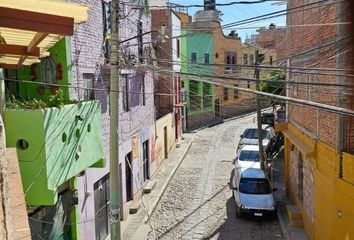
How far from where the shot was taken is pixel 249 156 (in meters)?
24.6

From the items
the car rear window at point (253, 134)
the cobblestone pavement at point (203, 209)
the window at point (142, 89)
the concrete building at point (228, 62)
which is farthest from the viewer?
the concrete building at point (228, 62)

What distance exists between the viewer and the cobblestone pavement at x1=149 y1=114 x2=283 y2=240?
642 inches

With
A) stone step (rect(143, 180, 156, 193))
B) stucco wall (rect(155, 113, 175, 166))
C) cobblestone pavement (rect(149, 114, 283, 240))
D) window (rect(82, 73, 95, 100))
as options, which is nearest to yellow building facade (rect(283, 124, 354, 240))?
cobblestone pavement (rect(149, 114, 283, 240))

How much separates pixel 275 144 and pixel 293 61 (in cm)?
A: 1318

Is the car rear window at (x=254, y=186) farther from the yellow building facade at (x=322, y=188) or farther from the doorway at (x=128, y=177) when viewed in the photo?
the doorway at (x=128, y=177)

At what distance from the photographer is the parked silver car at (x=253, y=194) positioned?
57.8 ft

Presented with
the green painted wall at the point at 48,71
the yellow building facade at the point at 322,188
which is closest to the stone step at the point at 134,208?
the yellow building facade at the point at 322,188

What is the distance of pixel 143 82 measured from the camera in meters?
22.3

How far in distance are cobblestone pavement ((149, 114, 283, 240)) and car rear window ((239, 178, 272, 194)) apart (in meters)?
1.10

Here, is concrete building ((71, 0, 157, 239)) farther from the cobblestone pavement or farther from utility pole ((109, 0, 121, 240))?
the cobblestone pavement

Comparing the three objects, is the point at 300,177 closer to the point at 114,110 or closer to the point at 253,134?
the point at 114,110

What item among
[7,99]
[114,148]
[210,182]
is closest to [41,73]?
[7,99]

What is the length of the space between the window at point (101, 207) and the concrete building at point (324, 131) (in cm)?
659

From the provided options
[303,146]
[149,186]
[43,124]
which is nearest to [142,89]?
[149,186]
